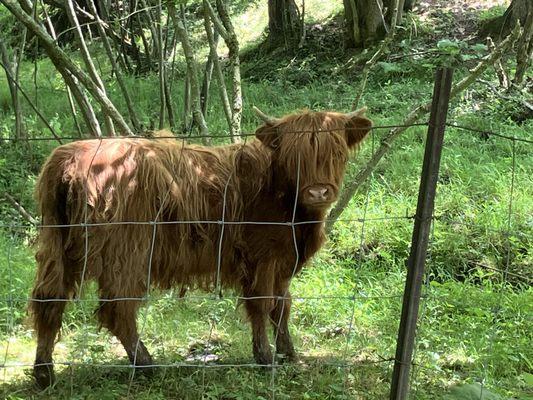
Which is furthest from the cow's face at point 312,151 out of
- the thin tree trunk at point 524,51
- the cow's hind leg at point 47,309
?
the thin tree trunk at point 524,51

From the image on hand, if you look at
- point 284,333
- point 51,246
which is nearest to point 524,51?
point 284,333

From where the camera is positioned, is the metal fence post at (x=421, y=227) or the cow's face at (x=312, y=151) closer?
the metal fence post at (x=421, y=227)

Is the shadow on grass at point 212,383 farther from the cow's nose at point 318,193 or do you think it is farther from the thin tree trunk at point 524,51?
the thin tree trunk at point 524,51

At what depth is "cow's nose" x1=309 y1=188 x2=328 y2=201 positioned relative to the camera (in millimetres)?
3393

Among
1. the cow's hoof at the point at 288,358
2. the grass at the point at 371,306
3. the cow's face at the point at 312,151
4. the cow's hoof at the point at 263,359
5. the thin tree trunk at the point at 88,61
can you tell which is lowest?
the cow's hoof at the point at 288,358

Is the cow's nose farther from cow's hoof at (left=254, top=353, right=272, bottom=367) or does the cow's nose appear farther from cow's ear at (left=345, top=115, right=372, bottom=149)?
cow's hoof at (left=254, top=353, right=272, bottom=367)

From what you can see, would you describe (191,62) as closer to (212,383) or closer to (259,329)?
(259,329)

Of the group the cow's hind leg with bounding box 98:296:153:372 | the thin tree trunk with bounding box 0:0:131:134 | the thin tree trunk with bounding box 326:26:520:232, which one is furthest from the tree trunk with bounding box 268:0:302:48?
the cow's hind leg with bounding box 98:296:153:372

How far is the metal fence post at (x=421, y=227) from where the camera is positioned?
251cm

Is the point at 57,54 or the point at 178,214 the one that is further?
the point at 57,54

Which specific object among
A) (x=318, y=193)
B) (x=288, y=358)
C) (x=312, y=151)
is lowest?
(x=288, y=358)

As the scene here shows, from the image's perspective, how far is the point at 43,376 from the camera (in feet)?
11.6

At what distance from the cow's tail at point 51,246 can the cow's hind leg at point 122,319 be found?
0.23m

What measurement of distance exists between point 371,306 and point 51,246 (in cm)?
229
